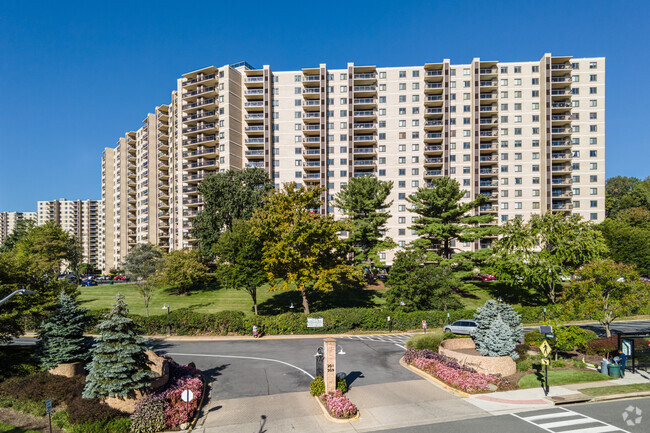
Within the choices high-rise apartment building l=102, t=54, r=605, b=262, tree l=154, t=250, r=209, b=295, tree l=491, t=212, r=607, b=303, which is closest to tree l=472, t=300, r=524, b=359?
tree l=491, t=212, r=607, b=303

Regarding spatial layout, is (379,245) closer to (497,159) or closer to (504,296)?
(504,296)

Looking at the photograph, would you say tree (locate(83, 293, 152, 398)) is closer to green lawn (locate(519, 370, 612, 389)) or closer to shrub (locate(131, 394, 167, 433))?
shrub (locate(131, 394, 167, 433))

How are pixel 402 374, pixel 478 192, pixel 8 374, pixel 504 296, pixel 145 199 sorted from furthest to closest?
pixel 145 199 → pixel 478 192 → pixel 504 296 → pixel 402 374 → pixel 8 374

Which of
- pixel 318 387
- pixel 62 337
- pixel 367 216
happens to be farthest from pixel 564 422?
pixel 367 216

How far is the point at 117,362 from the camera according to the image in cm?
1585

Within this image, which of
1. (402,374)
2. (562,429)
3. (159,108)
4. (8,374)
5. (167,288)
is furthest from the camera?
(159,108)

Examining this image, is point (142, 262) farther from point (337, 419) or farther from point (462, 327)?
point (337, 419)

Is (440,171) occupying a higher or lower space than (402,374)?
higher

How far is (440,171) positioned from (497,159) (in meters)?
11.2

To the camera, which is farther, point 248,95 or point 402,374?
point 248,95

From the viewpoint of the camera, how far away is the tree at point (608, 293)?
2658cm

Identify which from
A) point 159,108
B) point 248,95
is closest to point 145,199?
point 159,108

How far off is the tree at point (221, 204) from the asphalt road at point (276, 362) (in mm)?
24952

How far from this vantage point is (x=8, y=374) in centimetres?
1898
